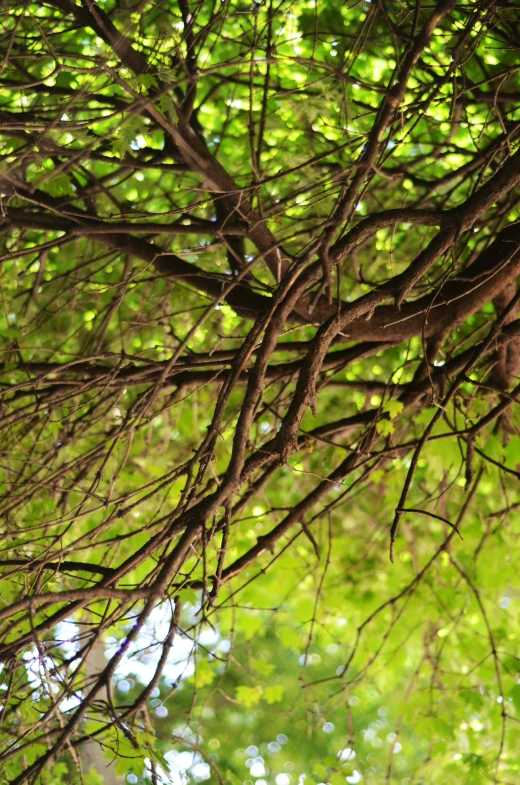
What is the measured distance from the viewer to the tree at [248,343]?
1.68 metres

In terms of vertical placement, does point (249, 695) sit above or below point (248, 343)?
below

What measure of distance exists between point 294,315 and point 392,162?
1440 mm

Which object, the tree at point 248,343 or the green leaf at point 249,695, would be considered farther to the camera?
the green leaf at point 249,695

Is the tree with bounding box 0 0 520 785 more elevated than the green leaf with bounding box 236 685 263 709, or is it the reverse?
the tree with bounding box 0 0 520 785

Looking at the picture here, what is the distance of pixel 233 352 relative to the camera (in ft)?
7.02

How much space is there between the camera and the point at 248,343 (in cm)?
174

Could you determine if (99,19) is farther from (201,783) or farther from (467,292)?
(201,783)

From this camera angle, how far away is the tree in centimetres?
168

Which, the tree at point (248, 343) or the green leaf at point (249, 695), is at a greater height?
the tree at point (248, 343)

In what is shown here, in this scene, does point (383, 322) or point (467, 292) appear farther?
point (383, 322)

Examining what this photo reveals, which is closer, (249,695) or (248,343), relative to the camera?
(248,343)

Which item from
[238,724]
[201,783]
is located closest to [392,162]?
[201,783]

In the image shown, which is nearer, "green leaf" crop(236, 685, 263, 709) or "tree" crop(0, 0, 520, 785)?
"tree" crop(0, 0, 520, 785)

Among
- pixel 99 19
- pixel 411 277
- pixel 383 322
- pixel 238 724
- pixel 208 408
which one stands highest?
pixel 238 724
